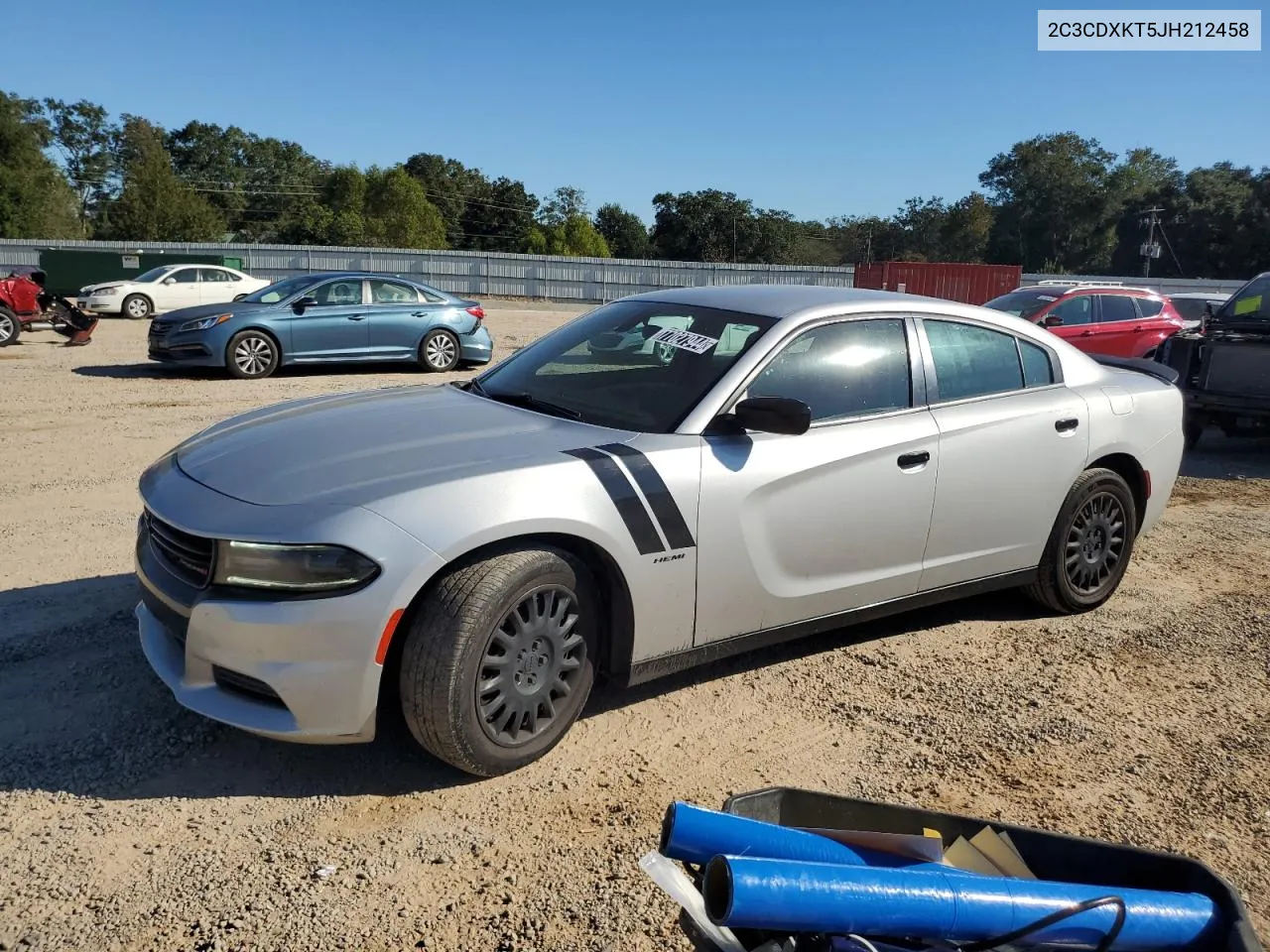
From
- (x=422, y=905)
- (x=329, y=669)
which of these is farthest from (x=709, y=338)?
(x=422, y=905)

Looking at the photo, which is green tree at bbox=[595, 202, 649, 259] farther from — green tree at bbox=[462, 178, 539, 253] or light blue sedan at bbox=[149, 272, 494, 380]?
light blue sedan at bbox=[149, 272, 494, 380]

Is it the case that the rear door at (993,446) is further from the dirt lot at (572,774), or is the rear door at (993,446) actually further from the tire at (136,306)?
the tire at (136,306)

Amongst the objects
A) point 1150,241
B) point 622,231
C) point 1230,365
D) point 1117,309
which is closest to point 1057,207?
point 1150,241

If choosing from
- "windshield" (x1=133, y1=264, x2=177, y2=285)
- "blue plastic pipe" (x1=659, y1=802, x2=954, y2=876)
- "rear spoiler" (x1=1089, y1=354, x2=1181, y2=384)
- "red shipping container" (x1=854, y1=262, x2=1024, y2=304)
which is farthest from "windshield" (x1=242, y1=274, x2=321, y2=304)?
"red shipping container" (x1=854, y1=262, x2=1024, y2=304)

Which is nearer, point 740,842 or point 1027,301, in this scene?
point 740,842

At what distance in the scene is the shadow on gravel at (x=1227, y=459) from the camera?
9.46 metres

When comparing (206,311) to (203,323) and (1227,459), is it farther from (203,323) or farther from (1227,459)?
(1227,459)

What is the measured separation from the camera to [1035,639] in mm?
4918

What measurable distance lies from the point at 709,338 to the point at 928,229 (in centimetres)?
8377

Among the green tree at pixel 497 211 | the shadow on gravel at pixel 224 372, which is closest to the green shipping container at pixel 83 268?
the shadow on gravel at pixel 224 372

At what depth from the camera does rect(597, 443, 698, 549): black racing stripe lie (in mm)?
3541

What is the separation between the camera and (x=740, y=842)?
81.0 inches

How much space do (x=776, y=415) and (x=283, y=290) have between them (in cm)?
1159

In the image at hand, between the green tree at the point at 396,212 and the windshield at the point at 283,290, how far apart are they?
52.9 meters
